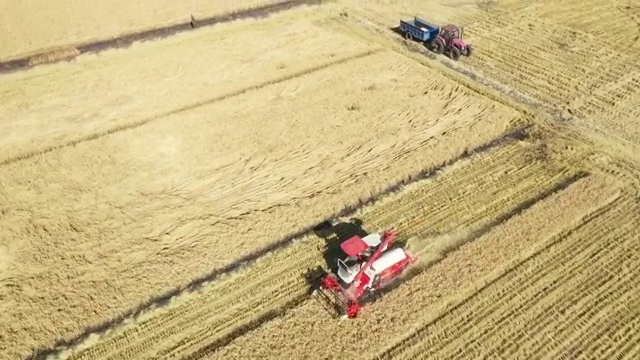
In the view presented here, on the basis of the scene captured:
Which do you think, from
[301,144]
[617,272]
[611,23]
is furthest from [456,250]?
[611,23]

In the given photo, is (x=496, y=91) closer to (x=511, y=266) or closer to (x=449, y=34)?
(x=449, y=34)

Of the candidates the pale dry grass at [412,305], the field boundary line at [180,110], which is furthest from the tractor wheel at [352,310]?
the field boundary line at [180,110]

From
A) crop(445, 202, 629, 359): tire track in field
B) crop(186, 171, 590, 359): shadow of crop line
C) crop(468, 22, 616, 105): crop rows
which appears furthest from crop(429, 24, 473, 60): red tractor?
crop(445, 202, 629, 359): tire track in field

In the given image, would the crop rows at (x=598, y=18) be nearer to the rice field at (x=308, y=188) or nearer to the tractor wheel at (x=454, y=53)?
the rice field at (x=308, y=188)

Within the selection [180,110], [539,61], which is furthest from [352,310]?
[539,61]

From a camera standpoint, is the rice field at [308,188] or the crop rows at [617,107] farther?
the crop rows at [617,107]

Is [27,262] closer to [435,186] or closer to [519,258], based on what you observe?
[435,186]

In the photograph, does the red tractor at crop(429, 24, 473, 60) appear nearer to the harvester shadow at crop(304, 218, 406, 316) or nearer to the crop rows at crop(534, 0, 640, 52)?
the crop rows at crop(534, 0, 640, 52)

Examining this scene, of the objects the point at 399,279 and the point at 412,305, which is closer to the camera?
the point at 412,305
